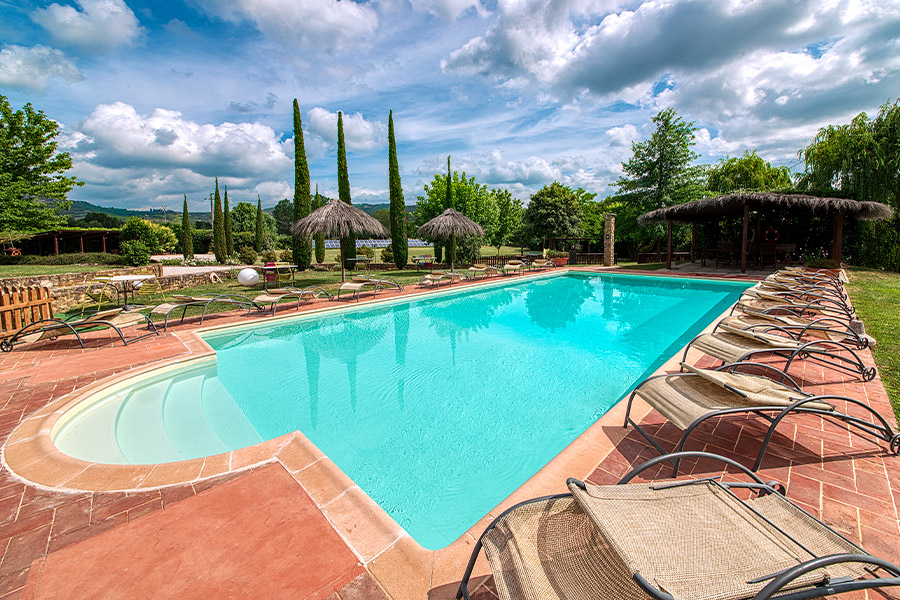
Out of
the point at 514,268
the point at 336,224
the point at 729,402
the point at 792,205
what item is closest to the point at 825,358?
the point at 729,402

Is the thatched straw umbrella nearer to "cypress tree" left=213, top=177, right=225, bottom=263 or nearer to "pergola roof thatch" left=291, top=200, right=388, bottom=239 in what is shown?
"pergola roof thatch" left=291, top=200, right=388, bottom=239

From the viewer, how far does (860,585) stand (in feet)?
3.77

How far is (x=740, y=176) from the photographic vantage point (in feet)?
100

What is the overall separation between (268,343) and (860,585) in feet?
24.5

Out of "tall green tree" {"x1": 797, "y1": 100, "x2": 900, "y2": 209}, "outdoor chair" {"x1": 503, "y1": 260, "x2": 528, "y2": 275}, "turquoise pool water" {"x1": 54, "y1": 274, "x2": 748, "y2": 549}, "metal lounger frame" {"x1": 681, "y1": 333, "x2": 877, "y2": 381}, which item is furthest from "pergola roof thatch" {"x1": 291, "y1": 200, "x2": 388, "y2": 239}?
"tall green tree" {"x1": 797, "y1": 100, "x2": 900, "y2": 209}

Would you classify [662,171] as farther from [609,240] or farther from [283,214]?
[283,214]

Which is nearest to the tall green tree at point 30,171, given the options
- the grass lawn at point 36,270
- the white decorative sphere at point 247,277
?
the grass lawn at point 36,270

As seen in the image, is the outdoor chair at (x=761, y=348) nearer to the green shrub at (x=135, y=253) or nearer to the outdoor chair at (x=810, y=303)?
the outdoor chair at (x=810, y=303)

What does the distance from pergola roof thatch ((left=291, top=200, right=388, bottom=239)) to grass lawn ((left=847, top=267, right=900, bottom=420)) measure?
38.2 feet

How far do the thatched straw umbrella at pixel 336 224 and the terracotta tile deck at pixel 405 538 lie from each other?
927 centimetres

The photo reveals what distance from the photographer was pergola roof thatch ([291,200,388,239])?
12250 millimetres

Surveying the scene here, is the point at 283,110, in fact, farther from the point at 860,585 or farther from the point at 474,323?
the point at 860,585

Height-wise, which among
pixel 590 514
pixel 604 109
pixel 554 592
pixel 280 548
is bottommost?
pixel 280 548

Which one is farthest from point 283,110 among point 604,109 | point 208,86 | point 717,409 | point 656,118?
point 717,409
